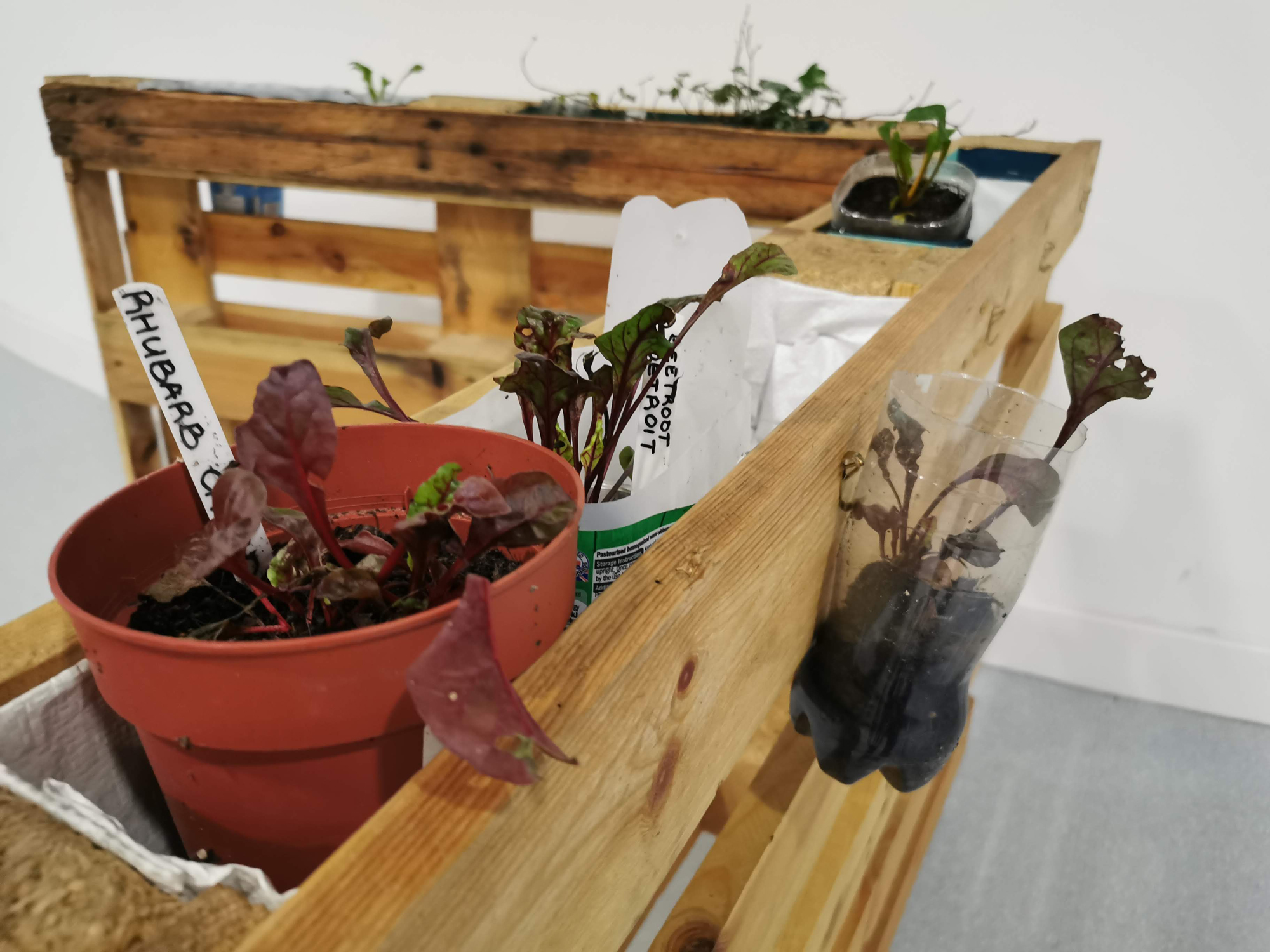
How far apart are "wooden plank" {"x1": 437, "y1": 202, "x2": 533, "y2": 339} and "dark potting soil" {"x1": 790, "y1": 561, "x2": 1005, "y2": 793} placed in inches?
48.6

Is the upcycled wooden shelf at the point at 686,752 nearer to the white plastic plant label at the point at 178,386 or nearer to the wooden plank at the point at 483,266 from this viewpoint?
the white plastic plant label at the point at 178,386

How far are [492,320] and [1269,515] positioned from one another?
1.61 meters

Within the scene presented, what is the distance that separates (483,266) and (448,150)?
0.80 feet

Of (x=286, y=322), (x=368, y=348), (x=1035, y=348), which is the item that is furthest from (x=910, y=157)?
(x=286, y=322)

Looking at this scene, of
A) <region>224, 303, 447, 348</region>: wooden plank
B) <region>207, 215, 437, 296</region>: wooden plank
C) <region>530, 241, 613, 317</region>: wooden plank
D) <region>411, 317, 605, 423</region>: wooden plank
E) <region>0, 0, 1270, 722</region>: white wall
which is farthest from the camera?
<region>224, 303, 447, 348</region>: wooden plank

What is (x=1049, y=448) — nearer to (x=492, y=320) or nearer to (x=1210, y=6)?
(x=492, y=320)

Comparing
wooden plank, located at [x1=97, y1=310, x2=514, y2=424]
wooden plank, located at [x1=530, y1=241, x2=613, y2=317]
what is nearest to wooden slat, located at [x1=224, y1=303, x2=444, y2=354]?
wooden plank, located at [x1=97, y1=310, x2=514, y2=424]

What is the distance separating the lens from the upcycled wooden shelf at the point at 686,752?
249 millimetres

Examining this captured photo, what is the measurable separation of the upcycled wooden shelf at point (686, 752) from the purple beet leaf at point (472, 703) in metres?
0.02

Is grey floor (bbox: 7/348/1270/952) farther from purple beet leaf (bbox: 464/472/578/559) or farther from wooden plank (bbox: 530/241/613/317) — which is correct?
purple beet leaf (bbox: 464/472/578/559)

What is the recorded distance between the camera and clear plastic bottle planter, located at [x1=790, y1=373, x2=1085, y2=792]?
529mm

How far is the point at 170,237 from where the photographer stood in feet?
6.33

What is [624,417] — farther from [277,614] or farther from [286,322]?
[286,322]

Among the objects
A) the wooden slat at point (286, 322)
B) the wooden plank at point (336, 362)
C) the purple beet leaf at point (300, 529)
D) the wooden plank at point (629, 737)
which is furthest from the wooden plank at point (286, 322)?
the purple beet leaf at point (300, 529)
